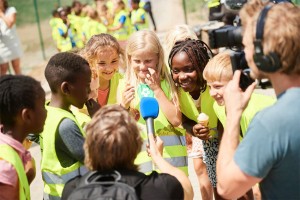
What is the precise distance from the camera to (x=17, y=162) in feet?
10.9

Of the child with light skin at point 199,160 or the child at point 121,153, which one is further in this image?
the child with light skin at point 199,160

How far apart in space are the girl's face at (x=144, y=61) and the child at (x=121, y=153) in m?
1.81

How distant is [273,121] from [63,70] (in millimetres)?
1739

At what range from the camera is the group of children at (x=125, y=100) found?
3.49 meters

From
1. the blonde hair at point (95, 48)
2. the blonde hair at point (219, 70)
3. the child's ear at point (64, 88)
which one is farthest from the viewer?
the blonde hair at point (95, 48)

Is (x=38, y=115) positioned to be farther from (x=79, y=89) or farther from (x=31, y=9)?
(x=31, y=9)

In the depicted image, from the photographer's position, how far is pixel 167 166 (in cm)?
321

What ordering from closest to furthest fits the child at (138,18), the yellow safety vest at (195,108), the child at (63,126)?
the child at (63,126)
the yellow safety vest at (195,108)
the child at (138,18)

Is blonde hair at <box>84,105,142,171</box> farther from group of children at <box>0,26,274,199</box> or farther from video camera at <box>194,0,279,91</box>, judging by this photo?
video camera at <box>194,0,279,91</box>

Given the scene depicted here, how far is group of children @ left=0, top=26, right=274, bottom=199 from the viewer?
3.49 metres

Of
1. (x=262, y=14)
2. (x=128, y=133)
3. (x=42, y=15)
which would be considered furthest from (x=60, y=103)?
(x=42, y=15)

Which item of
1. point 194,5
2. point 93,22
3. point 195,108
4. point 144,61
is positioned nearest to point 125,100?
point 144,61

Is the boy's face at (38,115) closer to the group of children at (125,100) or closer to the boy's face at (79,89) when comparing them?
the group of children at (125,100)

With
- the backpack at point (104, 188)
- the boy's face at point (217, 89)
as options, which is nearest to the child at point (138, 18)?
the boy's face at point (217, 89)
